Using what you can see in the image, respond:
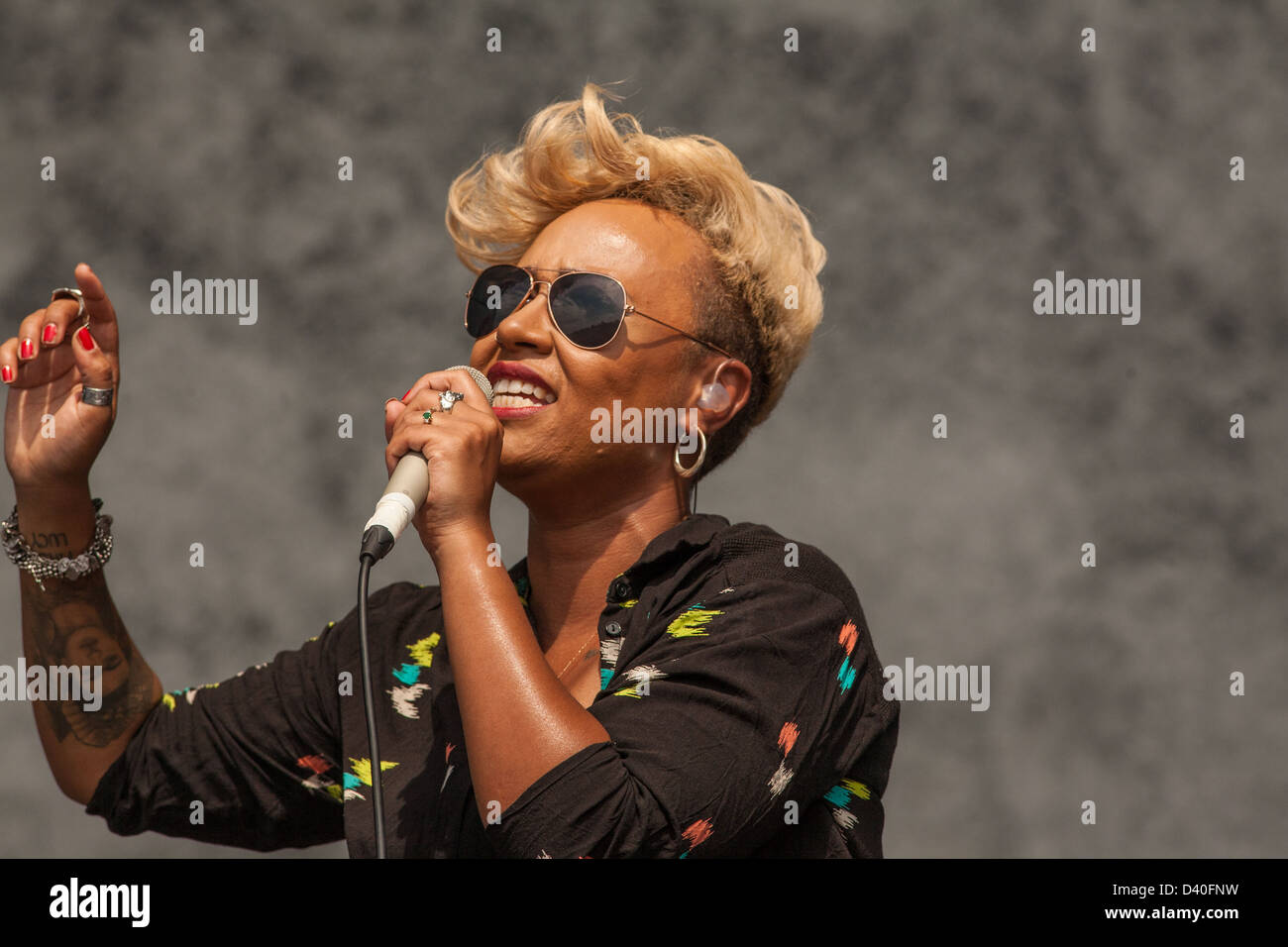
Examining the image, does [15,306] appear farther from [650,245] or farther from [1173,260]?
[1173,260]

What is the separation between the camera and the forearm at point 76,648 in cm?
174

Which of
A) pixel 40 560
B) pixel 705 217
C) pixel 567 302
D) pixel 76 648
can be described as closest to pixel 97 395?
pixel 40 560

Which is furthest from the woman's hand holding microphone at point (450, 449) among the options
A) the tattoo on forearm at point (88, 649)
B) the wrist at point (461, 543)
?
the tattoo on forearm at point (88, 649)

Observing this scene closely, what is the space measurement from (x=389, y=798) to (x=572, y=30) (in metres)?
1.71

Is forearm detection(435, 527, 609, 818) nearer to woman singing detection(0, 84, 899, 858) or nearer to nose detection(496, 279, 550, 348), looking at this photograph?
woman singing detection(0, 84, 899, 858)

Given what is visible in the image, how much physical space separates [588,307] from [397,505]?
1.65ft

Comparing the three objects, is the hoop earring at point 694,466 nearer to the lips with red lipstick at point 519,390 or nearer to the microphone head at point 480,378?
the lips with red lipstick at point 519,390

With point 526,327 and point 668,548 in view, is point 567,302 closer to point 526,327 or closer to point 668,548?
point 526,327

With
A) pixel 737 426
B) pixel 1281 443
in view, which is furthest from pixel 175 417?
pixel 1281 443

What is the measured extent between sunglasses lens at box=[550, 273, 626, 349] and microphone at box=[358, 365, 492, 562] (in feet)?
0.94

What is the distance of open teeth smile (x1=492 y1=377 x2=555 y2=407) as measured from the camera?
173 cm

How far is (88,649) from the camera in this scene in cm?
182

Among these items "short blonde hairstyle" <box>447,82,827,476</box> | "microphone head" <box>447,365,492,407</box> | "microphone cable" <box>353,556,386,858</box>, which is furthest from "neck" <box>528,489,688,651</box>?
"microphone cable" <box>353,556,386,858</box>

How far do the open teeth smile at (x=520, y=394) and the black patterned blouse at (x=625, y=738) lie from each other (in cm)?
22
